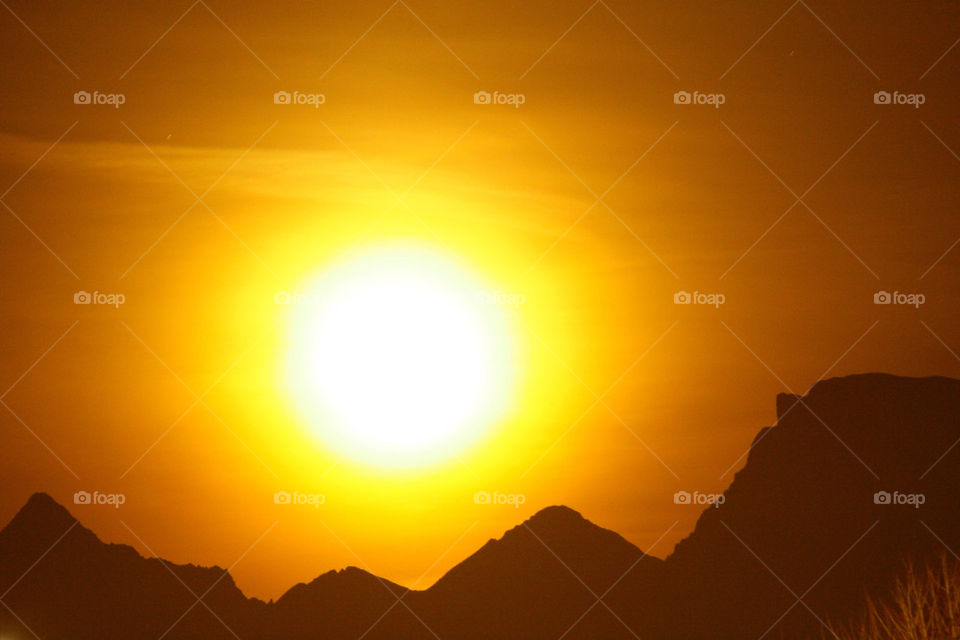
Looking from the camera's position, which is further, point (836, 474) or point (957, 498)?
point (836, 474)

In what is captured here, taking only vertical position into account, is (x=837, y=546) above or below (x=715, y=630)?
above

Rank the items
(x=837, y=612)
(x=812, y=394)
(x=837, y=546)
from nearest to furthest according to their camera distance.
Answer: (x=837, y=612), (x=837, y=546), (x=812, y=394)

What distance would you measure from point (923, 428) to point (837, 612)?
39.7m

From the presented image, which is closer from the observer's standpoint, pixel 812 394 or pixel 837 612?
pixel 837 612

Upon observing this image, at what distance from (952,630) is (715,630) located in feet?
639

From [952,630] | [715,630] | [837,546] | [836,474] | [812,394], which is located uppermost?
[812,394]

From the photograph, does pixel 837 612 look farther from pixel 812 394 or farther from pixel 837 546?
pixel 812 394

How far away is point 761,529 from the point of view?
18225 centimetres

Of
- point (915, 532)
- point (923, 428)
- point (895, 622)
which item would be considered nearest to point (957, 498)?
point (915, 532)

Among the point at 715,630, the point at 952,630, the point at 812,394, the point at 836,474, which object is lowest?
the point at 952,630

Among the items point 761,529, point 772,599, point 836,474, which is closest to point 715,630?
point 772,599

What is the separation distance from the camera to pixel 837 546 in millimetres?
171375

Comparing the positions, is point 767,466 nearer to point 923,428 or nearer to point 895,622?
point 923,428

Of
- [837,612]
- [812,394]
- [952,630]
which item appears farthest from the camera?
[812,394]
